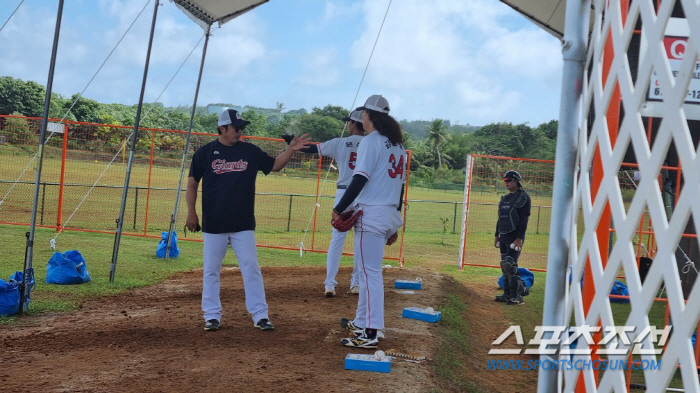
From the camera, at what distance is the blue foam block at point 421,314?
283 inches

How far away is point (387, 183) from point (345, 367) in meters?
1.62

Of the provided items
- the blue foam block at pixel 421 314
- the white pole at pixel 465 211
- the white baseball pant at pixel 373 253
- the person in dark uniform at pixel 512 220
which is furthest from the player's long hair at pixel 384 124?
the white pole at pixel 465 211

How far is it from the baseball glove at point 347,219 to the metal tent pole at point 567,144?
328cm

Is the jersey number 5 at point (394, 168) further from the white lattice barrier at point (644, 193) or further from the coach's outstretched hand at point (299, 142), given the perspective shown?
the white lattice barrier at point (644, 193)

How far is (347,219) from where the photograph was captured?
5652 mm

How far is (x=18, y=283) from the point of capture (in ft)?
21.1

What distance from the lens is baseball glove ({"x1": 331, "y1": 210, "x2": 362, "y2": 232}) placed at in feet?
18.5

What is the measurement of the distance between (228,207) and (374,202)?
57.1 inches

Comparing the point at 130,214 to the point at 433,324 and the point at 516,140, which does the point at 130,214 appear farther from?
the point at 516,140

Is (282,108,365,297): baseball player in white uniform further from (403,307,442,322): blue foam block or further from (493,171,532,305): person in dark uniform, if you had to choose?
(493,171,532,305): person in dark uniform

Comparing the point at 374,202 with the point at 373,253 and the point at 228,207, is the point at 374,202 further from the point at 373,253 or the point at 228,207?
the point at 228,207

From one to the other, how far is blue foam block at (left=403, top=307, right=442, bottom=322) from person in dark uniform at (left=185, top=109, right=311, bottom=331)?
1.81 meters

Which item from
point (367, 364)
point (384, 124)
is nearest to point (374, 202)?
point (384, 124)

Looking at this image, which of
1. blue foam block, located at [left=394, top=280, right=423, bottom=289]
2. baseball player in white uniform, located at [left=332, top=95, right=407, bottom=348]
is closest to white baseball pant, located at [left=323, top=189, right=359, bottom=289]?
blue foam block, located at [left=394, top=280, right=423, bottom=289]
